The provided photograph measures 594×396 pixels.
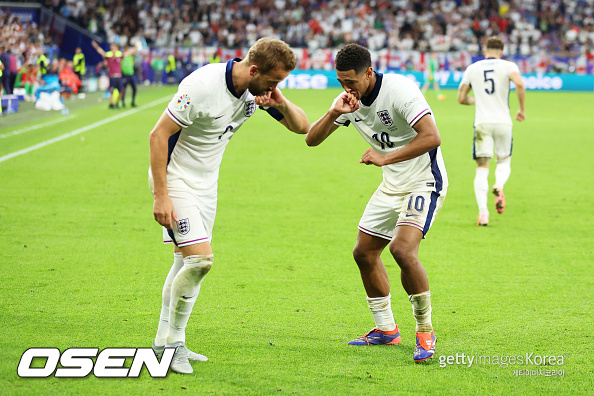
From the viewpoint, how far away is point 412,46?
143 feet

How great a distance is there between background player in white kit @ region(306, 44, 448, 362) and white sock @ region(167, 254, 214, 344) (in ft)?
4.30

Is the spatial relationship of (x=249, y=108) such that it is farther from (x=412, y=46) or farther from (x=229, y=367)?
(x=412, y=46)

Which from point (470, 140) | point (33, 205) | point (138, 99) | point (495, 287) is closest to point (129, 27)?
point (138, 99)

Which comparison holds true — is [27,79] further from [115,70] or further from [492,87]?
[492,87]

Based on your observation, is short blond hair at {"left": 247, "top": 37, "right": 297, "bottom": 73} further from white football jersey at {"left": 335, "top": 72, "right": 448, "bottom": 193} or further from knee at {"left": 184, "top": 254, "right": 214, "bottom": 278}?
knee at {"left": 184, "top": 254, "right": 214, "bottom": 278}

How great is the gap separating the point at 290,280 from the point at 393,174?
6.69 feet

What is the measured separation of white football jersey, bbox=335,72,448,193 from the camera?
16.4 feet

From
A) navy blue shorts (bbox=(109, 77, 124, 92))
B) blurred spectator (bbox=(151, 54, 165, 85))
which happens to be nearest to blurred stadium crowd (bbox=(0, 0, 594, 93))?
blurred spectator (bbox=(151, 54, 165, 85))

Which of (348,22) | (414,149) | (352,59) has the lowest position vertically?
(348,22)

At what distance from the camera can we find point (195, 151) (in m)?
4.75

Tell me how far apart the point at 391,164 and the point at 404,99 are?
55cm

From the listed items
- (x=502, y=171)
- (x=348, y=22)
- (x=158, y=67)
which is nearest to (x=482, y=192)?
(x=502, y=171)

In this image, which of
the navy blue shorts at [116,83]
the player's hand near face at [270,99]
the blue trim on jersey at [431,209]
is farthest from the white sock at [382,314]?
the navy blue shorts at [116,83]

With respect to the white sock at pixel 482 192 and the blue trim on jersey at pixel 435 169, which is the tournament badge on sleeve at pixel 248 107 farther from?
the white sock at pixel 482 192
